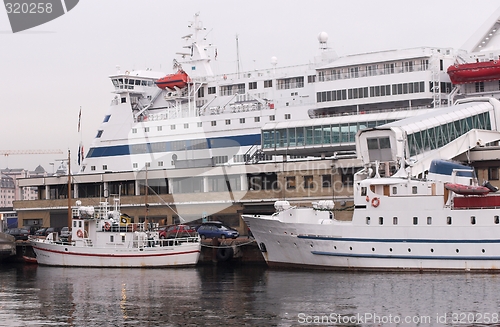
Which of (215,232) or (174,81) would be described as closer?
(215,232)

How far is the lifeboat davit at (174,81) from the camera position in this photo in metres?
84.1

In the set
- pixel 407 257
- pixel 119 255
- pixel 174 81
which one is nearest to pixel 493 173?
pixel 407 257

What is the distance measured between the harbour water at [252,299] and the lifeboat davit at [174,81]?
36.2m

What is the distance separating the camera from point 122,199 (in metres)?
75.1

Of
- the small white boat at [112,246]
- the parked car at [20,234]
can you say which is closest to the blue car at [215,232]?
the small white boat at [112,246]

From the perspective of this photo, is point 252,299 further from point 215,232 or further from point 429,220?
point 215,232

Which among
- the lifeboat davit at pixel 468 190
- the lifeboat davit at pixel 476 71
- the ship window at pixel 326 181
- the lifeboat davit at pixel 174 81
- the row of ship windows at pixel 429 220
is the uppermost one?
the lifeboat davit at pixel 174 81

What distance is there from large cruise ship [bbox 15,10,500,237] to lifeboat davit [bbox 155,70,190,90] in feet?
0.39

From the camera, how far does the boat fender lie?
55.1 m

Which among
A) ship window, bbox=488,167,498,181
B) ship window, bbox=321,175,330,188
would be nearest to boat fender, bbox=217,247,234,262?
ship window, bbox=321,175,330,188

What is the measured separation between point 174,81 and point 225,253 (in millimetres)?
32480

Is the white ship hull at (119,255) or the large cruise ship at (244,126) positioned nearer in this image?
the white ship hull at (119,255)

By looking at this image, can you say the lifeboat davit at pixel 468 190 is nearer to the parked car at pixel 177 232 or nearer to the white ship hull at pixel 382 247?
the white ship hull at pixel 382 247

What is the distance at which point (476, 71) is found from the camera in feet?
223
